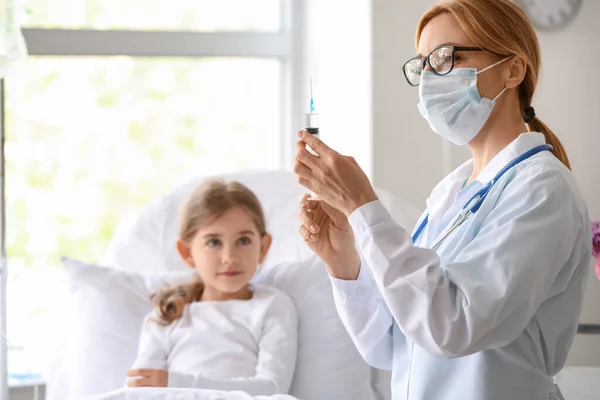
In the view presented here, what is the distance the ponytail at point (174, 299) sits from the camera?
216 centimetres

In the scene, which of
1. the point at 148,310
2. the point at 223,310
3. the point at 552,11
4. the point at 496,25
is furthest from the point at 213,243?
the point at 552,11

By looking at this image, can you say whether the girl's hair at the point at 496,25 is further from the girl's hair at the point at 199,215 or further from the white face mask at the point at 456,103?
the girl's hair at the point at 199,215

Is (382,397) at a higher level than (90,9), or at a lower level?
lower

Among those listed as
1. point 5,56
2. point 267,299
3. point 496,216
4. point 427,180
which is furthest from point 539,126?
point 5,56

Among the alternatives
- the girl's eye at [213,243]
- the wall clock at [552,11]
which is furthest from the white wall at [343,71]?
the girl's eye at [213,243]

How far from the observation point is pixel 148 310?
226cm

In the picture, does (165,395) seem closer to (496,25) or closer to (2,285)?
(2,285)

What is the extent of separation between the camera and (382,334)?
153 centimetres

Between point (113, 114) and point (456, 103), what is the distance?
1.83 metres

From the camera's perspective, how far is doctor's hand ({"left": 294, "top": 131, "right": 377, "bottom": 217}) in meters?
1.26

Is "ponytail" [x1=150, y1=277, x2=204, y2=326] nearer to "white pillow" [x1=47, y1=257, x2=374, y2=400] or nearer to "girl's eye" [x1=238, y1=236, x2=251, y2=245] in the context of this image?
"white pillow" [x1=47, y1=257, x2=374, y2=400]

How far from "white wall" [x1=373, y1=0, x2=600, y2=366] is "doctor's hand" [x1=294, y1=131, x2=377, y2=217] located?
51.0 inches

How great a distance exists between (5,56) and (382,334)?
51.4 inches

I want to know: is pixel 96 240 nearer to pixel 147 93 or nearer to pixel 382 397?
pixel 147 93
